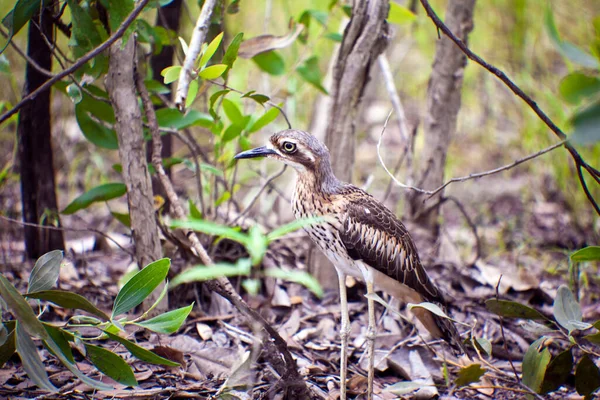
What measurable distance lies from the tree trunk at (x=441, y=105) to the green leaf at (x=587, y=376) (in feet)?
5.33

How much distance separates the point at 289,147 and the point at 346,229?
0.49 meters

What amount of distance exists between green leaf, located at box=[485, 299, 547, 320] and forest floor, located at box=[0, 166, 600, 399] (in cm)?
8

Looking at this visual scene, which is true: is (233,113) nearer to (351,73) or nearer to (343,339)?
(351,73)

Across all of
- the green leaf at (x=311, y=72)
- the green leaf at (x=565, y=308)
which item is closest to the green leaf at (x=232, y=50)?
the green leaf at (x=311, y=72)

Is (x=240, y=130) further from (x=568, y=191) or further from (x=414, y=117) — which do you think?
(x=414, y=117)

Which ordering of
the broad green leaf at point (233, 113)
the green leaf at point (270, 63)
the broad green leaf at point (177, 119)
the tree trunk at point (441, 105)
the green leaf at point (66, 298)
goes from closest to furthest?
1. the green leaf at point (66, 298)
2. the broad green leaf at point (177, 119)
3. the broad green leaf at point (233, 113)
4. the green leaf at point (270, 63)
5. the tree trunk at point (441, 105)

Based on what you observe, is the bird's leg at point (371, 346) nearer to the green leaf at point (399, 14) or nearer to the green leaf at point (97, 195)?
the green leaf at point (97, 195)

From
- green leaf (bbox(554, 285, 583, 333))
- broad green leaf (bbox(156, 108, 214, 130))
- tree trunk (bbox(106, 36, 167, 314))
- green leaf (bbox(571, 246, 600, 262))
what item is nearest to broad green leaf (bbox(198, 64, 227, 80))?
tree trunk (bbox(106, 36, 167, 314))

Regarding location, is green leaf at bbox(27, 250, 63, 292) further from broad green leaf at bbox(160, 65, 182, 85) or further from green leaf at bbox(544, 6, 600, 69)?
green leaf at bbox(544, 6, 600, 69)

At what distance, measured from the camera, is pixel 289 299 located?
10.9 ft

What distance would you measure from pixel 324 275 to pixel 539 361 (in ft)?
4.83

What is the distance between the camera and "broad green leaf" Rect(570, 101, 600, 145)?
118 cm

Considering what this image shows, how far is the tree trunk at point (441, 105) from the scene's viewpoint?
11.7 feet

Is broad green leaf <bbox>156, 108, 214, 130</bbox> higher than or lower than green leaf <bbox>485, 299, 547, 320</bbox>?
higher
